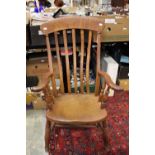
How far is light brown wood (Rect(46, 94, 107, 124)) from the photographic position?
156 centimetres

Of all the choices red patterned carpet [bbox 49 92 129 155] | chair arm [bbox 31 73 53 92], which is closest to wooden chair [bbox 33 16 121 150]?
chair arm [bbox 31 73 53 92]

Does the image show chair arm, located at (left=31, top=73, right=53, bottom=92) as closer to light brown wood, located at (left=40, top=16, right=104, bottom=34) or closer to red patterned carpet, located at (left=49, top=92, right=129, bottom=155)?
light brown wood, located at (left=40, top=16, right=104, bottom=34)

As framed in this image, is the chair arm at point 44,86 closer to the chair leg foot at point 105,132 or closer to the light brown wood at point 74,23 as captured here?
the light brown wood at point 74,23

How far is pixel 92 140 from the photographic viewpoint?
1980mm

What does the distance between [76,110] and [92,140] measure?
1.51ft

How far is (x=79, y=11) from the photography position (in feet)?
7.54

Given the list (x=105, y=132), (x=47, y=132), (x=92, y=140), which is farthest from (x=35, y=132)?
(x=105, y=132)

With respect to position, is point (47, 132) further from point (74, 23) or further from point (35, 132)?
point (74, 23)

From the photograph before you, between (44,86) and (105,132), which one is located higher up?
(44,86)

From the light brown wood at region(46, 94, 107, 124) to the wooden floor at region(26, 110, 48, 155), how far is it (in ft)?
1.40

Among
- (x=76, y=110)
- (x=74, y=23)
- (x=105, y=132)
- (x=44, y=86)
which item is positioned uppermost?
(x=74, y=23)

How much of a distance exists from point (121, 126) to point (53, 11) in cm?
134

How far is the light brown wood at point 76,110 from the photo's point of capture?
1556 millimetres

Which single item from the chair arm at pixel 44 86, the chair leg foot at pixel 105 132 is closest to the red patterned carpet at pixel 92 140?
the chair leg foot at pixel 105 132
